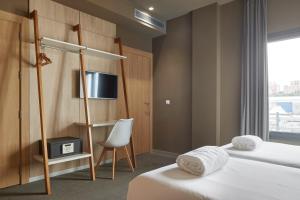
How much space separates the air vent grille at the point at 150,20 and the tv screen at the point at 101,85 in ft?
3.75

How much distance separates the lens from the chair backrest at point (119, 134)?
3.01 metres

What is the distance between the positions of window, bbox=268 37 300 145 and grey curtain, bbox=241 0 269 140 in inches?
7.9

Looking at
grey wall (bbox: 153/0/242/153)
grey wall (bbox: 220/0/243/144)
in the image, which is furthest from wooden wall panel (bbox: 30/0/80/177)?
grey wall (bbox: 220/0/243/144)

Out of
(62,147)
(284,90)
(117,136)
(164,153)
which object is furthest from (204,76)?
(62,147)

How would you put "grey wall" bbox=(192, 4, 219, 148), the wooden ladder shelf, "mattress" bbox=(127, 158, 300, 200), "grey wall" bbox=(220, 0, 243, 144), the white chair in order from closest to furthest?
"mattress" bbox=(127, 158, 300, 200)
the wooden ladder shelf
the white chair
"grey wall" bbox=(220, 0, 243, 144)
"grey wall" bbox=(192, 4, 219, 148)

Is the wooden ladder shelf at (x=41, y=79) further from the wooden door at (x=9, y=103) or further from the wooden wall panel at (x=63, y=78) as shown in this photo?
the wooden door at (x=9, y=103)

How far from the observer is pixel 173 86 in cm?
440

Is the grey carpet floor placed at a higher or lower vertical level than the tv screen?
lower

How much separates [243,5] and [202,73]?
1.28 metres

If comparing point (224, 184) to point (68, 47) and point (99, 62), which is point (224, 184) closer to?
point (68, 47)

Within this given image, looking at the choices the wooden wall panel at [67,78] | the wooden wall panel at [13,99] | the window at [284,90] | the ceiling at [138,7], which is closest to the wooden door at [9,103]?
the wooden wall panel at [13,99]

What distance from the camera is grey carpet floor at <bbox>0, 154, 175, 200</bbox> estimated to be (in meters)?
2.43

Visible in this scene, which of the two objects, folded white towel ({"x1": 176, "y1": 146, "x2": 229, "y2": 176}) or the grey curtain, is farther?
the grey curtain

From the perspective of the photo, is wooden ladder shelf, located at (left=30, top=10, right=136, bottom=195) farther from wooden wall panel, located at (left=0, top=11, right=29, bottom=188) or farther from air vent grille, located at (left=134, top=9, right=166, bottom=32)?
air vent grille, located at (left=134, top=9, right=166, bottom=32)
